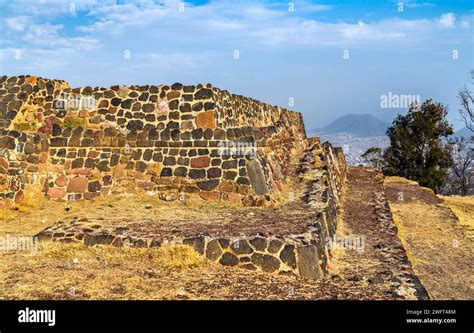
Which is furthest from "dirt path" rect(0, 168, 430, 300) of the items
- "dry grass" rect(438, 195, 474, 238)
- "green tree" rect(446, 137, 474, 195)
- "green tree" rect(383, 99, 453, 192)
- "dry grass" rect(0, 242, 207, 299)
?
"green tree" rect(446, 137, 474, 195)

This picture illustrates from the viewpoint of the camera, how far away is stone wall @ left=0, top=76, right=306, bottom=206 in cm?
1230

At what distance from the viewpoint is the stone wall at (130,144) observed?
12297mm

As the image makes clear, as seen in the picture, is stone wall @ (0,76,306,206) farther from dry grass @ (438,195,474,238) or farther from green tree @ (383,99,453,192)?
green tree @ (383,99,453,192)

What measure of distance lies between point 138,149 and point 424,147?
89.1 ft

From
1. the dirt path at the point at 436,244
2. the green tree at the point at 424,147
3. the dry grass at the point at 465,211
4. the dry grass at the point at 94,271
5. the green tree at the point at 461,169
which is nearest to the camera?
the dry grass at the point at 94,271

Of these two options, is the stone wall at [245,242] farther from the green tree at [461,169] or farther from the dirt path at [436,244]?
the green tree at [461,169]

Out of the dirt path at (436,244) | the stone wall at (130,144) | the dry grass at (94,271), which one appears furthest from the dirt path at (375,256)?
the dry grass at (94,271)

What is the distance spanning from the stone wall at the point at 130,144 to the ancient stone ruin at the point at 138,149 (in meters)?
0.03

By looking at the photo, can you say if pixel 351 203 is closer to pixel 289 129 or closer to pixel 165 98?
pixel 289 129

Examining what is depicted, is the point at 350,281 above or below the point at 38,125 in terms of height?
below

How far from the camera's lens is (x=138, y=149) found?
43.3ft

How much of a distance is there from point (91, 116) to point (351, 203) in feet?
31.7

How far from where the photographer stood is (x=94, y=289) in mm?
7129

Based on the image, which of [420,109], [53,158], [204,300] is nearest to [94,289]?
[204,300]
